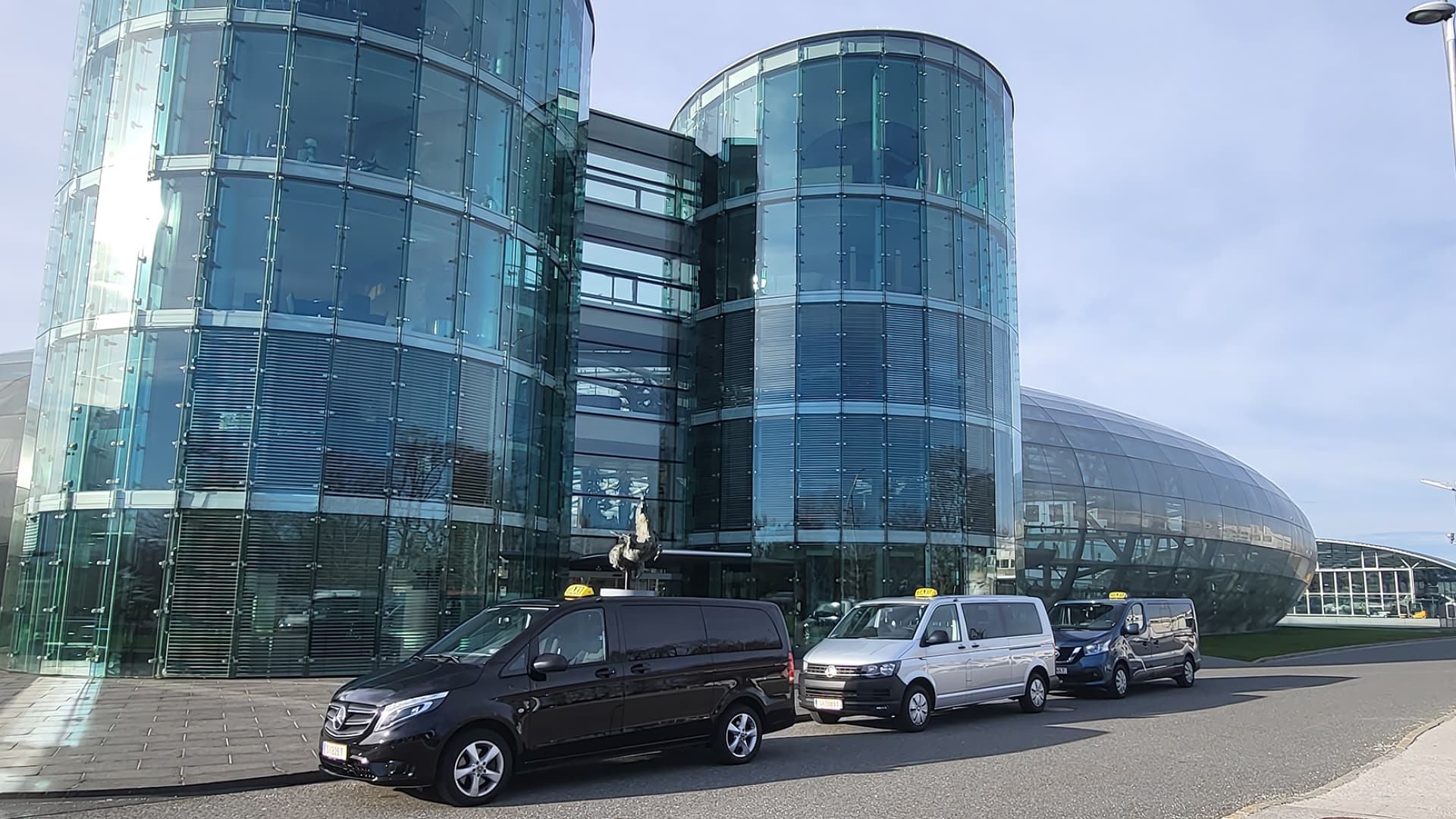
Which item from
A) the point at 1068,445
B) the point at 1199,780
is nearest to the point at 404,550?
the point at 1199,780

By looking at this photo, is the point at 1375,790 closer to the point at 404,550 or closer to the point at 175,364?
the point at 404,550

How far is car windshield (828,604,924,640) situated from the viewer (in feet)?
55.1

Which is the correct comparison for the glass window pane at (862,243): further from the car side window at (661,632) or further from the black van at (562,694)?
the car side window at (661,632)

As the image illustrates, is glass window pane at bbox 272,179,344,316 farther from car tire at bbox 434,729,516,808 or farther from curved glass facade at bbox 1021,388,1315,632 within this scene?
curved glass facade at bbox 1021,388,1315,632

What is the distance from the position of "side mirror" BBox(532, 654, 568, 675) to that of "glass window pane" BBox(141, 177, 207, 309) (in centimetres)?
1468

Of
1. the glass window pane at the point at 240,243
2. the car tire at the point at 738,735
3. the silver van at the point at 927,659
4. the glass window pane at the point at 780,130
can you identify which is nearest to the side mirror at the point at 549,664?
the car tire at the point at 738,735

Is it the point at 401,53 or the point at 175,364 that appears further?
the point at 401,53

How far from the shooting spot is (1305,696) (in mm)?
21188

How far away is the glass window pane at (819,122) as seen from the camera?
31.7m

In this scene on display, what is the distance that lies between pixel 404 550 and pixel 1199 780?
16101mm

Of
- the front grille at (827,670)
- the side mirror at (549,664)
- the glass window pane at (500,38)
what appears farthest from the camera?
the glass window pane at (500,38)

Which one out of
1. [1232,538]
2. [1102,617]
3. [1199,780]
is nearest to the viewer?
[1199,780]

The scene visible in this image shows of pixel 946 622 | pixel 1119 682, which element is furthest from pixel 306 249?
pixel 1119 682

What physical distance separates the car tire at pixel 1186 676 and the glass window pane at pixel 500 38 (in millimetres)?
20624
